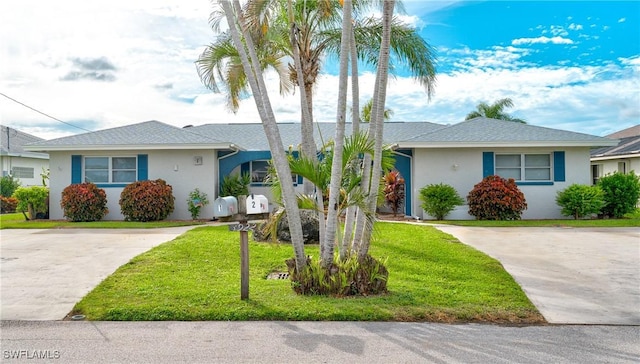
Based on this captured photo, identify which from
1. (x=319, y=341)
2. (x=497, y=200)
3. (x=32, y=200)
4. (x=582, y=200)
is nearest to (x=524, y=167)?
(x=582, y=200)

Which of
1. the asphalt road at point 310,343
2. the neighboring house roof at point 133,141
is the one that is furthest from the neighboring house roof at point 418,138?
the asphalt road at point 310,343

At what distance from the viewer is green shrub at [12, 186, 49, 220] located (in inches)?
684

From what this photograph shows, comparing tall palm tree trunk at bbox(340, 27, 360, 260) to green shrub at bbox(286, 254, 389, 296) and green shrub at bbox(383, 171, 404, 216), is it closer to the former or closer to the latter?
green shrub at bbox(286, 254, 389, 296)

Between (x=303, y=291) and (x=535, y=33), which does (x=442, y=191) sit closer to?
(x=535, y=33)

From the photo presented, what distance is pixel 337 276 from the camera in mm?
6594

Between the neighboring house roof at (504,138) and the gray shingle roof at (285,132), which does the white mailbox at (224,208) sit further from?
the gray shingle roof at (285,132)

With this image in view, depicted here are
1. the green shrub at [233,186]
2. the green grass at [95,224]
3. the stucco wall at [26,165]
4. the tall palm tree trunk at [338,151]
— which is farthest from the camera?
the stucco wall at [26,165]

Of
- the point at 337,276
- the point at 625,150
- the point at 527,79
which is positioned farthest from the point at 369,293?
the point at 625,150

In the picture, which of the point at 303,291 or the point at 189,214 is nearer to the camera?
the point at 303,291

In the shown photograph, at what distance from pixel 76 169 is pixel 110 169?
1.13 meters

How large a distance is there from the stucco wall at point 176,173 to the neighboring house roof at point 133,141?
45 centimetres

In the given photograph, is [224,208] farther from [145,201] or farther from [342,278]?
[145,201]

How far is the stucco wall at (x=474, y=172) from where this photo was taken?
56.7ft

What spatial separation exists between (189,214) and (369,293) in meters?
12.1
